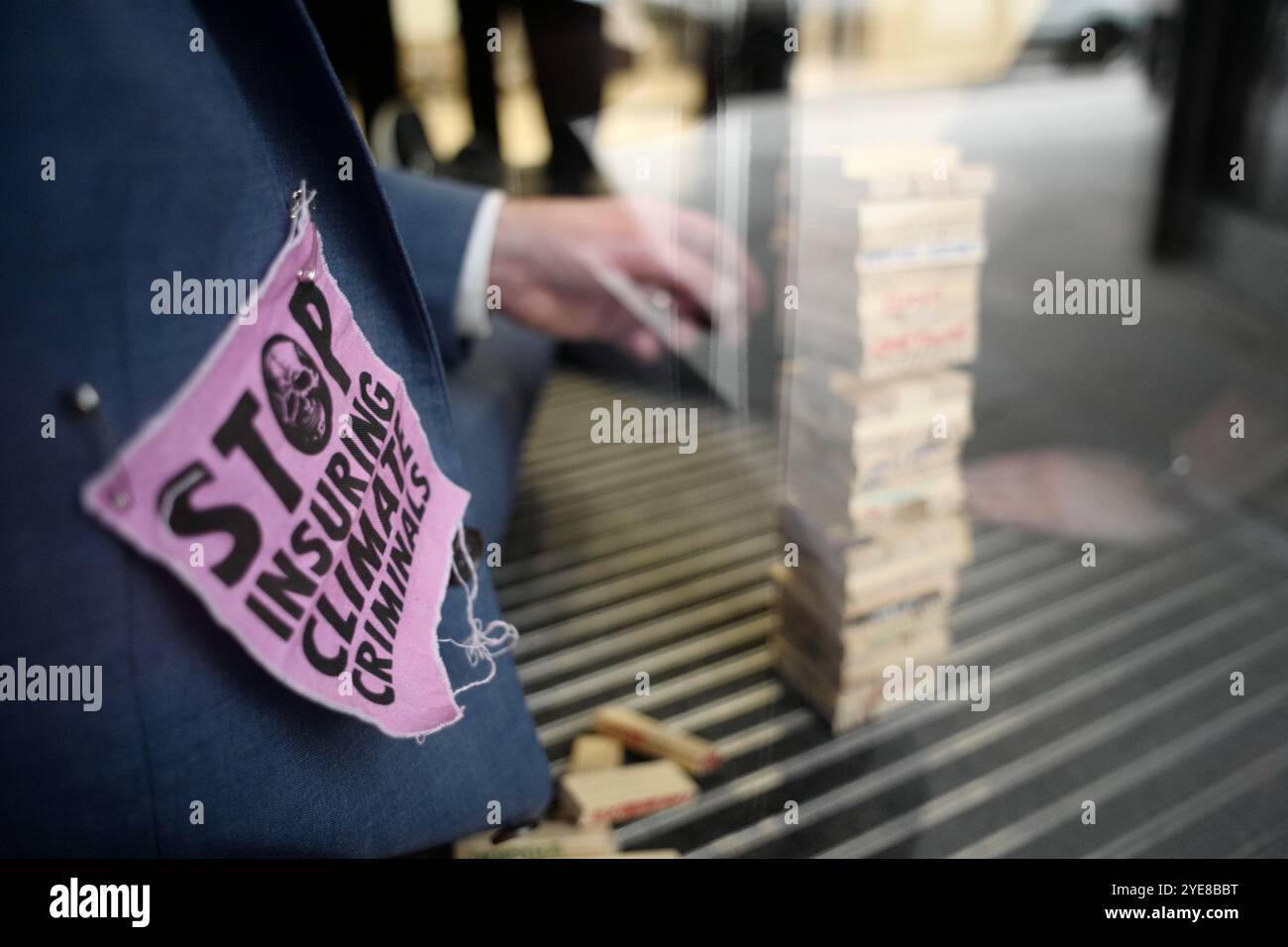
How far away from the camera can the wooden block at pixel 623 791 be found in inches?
44.4


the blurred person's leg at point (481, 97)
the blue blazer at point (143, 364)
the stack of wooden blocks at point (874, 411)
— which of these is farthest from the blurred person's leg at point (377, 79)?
the stack of wooden blocks at point (874, 411)

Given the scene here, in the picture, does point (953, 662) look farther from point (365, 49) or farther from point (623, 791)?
point (365, 49)

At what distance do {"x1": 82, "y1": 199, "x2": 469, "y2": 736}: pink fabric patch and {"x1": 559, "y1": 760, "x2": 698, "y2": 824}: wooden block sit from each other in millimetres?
451

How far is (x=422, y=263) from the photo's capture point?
1.23 metres

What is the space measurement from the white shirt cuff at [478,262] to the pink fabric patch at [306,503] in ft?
1.77

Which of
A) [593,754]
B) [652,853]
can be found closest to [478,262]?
[593,754]

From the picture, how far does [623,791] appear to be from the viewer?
1.16 meters

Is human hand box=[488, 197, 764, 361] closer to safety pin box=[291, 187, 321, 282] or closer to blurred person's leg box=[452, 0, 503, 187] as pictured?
safety pin box=[291, 187, 321, 282]

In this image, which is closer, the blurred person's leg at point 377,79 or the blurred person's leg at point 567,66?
the blurred person's leg at point 377,79

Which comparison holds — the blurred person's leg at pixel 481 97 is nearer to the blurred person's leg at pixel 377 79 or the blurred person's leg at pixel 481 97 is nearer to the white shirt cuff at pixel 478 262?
the blurred person's leg at pixel 377 79

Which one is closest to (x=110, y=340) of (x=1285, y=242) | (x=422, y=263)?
(x=422, y=263)

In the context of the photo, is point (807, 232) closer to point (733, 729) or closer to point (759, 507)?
point (759, 507)

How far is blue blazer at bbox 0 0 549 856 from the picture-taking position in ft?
1.78

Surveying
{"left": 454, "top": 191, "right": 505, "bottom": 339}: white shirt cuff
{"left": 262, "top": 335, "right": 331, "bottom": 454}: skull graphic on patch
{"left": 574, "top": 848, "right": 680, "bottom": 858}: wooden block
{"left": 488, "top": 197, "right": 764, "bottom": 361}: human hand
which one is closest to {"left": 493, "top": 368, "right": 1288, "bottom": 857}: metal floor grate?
{"left": 574, "top": 848, "right": 680, "bottom": 858}: wooden block
